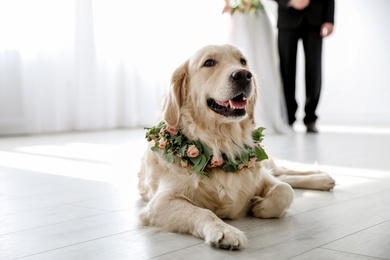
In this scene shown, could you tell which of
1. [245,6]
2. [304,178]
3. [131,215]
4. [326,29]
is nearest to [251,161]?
[131,215]

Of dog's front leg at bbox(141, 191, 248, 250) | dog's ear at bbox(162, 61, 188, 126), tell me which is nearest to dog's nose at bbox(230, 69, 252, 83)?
dog's ear at bbox(162, 61, 188, 126)

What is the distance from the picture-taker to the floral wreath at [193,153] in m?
2.12

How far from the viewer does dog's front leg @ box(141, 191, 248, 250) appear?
1704mm

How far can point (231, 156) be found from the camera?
2.18 m

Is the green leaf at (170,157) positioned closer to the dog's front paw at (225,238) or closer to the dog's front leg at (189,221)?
the dog's front leg at (189,221)

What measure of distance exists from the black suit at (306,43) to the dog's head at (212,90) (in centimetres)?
384

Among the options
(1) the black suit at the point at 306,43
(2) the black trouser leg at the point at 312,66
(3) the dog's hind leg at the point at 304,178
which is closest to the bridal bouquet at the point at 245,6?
(1) the black suit at the point at 306,43

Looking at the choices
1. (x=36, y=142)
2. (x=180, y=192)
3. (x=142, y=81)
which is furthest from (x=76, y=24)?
(x=180, y=192)

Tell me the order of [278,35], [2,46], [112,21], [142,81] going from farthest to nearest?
[142,81]
[112,21]
[278,35]
[2,46]

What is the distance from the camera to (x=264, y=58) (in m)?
6.28

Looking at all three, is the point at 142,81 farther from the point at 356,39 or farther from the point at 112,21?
the point at 356,39

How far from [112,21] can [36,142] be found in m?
2.22

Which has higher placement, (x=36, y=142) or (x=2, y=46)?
(x=2, y=46)

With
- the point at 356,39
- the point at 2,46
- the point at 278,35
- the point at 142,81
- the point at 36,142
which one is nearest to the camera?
the point at 36,142
